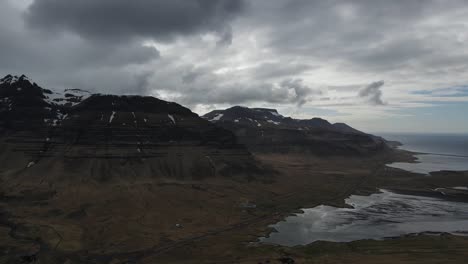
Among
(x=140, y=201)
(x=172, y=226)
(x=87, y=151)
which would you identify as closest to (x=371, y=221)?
(x=172, y=226)

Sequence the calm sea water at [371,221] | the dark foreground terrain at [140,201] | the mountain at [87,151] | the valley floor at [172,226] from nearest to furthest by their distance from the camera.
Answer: the valley floor at [172,226], the dark foreground terrain at [140,201], the calm sea water at [371,221], the mountain at [87,151]

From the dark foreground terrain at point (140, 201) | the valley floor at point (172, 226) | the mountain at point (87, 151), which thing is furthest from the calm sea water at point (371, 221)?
the mountain at point (87, 151)

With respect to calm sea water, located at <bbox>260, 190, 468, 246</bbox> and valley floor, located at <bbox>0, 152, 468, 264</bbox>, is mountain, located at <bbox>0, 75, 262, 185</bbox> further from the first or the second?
calm sea water, located at <bbox>260, 190, 468, 246</bbox>

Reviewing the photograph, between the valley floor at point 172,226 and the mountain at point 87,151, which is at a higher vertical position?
the mountain at point 87,151

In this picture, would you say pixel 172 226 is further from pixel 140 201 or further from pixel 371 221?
pixel 371 221

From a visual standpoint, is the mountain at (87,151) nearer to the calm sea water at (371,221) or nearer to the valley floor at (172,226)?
the valley floor at (172,226)

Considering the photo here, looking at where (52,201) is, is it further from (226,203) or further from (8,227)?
(226,203)
